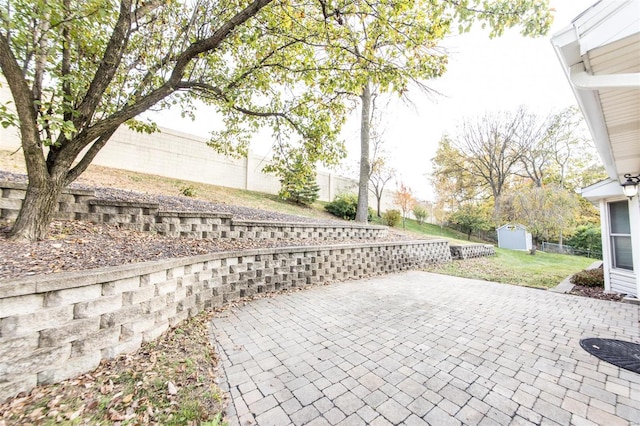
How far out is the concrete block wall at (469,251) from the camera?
32.6 feet

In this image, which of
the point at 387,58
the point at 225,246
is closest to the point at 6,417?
the point at 225,246

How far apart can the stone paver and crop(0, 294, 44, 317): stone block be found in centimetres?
143

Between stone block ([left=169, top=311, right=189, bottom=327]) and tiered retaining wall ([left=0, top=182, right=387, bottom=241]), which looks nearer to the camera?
stone block ([left=169, top=311, right=189, bottom=327])

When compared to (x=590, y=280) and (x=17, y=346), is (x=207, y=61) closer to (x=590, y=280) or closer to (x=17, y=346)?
(x=17, y=346)

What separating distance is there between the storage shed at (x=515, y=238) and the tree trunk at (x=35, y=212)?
1911 cm

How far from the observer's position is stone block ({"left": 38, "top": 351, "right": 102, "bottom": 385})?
180 centimetres

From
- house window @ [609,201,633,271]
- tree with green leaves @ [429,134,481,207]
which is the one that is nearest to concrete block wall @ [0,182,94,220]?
house window @ [609,201,633,271]

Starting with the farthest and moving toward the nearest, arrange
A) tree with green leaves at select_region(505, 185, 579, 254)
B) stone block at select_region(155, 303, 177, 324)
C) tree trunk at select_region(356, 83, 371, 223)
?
tree with green leaves at select_region(505, 185, 579, 254)
tree trunk at select_region(356, 83, 371, 223)
stone block at select_region(155, 303, 177, 324)

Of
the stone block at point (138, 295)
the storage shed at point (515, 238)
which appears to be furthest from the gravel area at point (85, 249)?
the storage shed at point (515, 238)

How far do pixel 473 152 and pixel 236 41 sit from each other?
60.3ft

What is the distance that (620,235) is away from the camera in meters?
5.43

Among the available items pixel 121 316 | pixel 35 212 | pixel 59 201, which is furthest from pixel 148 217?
pixel 121 316

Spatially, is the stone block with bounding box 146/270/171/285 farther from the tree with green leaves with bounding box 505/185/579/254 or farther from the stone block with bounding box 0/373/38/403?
the tree with green leaves with bounding box 505/185/579/254

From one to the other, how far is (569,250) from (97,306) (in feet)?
82.6
